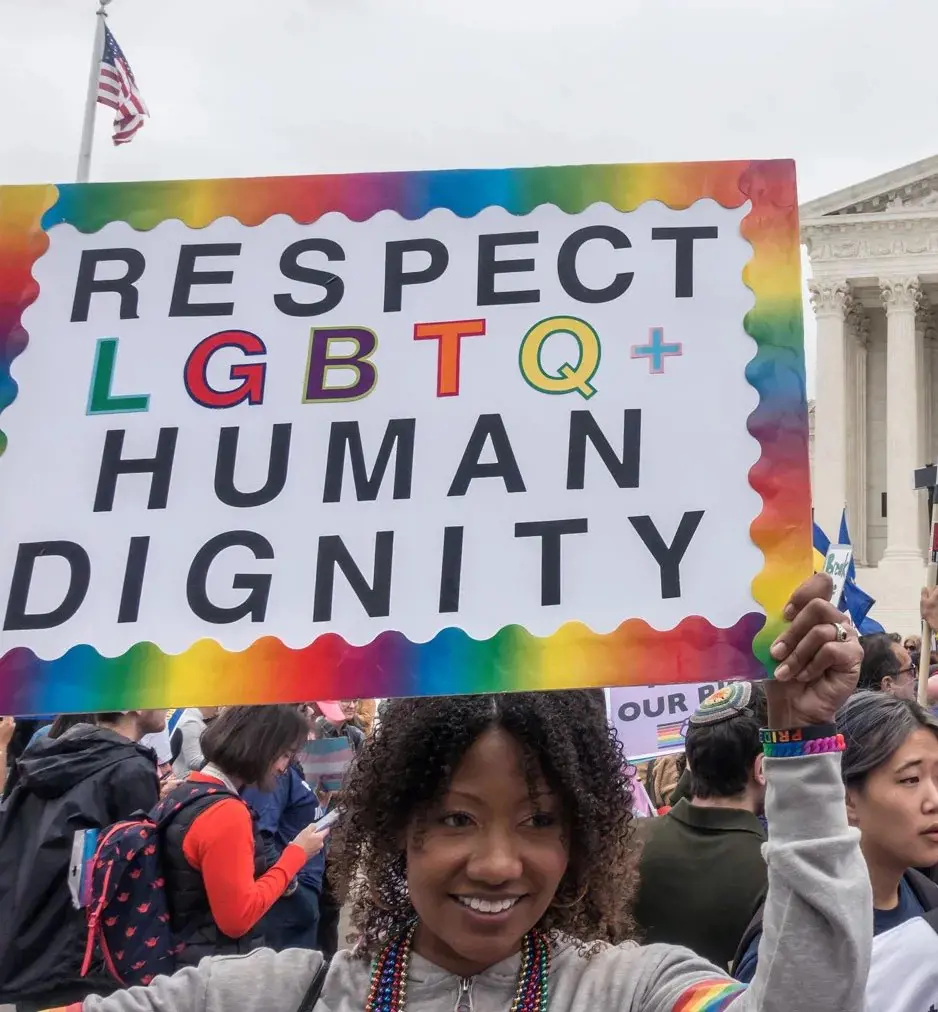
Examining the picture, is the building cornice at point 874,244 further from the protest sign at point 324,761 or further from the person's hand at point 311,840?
the person's hand at point 311,840

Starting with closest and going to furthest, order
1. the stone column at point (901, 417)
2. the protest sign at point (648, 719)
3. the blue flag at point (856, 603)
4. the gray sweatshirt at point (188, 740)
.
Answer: the protest sign at point (648, 719) < the gray sweatshirt at point (188, 740) < the blue flag at point (856, 603) < the stone column at point (901, 417)

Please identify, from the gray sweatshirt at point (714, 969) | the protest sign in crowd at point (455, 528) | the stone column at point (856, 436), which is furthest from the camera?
the stone column at point (856, 436)

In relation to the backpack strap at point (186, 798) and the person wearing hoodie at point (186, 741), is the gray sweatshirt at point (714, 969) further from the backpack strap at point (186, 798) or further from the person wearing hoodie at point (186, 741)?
the person wearing hoodie at point (186, 741)

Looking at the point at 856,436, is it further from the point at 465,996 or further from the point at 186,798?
the point at 465,996

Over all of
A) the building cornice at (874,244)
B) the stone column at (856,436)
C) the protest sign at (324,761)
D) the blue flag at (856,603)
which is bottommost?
the protest sign at (324,761)

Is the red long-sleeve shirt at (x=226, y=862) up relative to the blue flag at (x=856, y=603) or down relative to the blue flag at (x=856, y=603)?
down

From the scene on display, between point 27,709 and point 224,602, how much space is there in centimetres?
35

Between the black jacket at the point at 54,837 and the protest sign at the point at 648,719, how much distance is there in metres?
2.41

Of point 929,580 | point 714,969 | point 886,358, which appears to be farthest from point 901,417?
point 714,969

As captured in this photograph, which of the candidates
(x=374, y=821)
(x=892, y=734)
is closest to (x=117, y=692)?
(x=374, y=821)

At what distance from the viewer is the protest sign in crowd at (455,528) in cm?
158

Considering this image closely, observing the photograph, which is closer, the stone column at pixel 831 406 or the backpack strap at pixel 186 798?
the backpack strap at pixel 186 798

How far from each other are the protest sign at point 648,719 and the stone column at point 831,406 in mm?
27792

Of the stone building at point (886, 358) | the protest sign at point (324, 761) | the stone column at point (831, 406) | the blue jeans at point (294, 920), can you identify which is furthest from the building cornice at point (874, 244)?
the blue jeans at point (294, 920)
